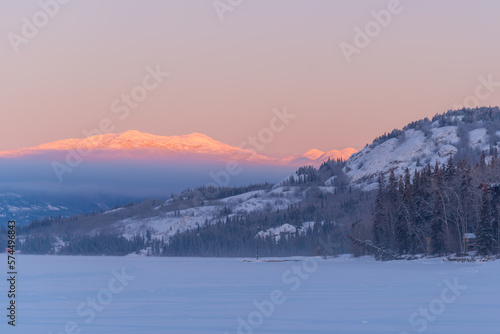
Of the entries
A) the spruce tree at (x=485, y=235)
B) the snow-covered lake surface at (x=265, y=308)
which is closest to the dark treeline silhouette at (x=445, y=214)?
the spruce tree at (x=485, y=235)

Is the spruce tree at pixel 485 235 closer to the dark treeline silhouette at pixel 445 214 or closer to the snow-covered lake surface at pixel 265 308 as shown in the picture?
the dark treeline silhouette at pixel 445 214

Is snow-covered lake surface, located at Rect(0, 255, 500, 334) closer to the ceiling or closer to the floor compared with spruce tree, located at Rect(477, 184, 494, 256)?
closer to the floor

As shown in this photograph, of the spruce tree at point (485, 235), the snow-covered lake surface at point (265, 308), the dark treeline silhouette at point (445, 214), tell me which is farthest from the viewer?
the dark treeline silhouette at point (445, 214)

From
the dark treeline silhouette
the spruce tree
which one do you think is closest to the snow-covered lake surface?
the spruce tree

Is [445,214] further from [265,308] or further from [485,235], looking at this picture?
[265,308]

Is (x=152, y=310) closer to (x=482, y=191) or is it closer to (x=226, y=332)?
(x=226, y=332)

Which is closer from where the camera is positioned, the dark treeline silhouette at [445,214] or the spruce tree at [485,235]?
the spruce tree at [485,235]

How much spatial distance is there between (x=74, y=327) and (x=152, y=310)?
602cm

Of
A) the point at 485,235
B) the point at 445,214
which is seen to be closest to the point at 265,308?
the point at 485,235

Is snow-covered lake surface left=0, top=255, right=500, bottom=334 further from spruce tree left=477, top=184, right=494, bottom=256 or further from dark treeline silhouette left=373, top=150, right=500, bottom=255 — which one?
dark treeline silhouette left=373, top=150, right=500, bottom=255

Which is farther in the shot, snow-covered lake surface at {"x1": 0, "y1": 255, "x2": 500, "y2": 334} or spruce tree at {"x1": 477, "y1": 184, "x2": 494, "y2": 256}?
spruce tree at {"x1": 477, "y1": 184, "x2": 494, "y2": 256}

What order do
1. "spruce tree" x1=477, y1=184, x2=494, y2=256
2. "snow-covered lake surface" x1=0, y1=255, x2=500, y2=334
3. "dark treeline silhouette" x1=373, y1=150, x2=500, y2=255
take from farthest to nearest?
"dark treeline silhouette" x1=373, y1=150, x2=500, y2=255 < "spruce tree" x1=477, y1=184, x2=494, y2=256 < "snow-covered lake surface" x1=0, y1=255, x2=500, y2=334

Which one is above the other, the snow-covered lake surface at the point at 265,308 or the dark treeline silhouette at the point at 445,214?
the dark treeline silhouette at the point at 445,214

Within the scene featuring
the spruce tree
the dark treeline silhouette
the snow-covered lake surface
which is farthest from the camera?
the dark treeline silhouette
